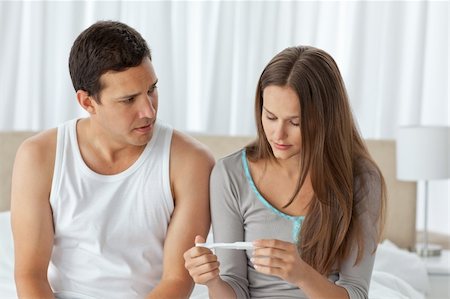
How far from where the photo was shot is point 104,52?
1981 mm

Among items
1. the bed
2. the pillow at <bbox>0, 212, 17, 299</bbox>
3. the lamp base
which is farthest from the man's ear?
the lamp base

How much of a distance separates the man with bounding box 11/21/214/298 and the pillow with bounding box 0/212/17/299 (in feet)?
1.23

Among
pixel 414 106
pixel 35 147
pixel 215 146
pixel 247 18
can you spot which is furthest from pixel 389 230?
pixel 35 147

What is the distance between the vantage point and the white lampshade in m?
3.37

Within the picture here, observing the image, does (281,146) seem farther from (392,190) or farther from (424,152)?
(392,190)

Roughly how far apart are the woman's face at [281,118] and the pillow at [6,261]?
983 mm

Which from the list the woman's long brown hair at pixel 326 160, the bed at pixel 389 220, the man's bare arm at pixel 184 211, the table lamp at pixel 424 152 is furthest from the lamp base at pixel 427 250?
the man's bare arm at pixel 184 211

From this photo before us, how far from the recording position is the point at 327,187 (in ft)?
6.53

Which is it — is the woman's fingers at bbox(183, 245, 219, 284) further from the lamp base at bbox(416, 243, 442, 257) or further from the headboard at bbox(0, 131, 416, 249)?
the lamp base at bbox(416, 243, 442, 257)

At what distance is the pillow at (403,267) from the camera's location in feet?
9.67

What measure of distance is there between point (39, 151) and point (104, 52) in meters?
0.33

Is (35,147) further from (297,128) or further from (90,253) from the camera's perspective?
(297,128)

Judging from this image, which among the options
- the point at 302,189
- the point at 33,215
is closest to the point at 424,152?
the point at 302,189

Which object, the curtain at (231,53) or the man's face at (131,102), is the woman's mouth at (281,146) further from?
the curtain at (231,53)
